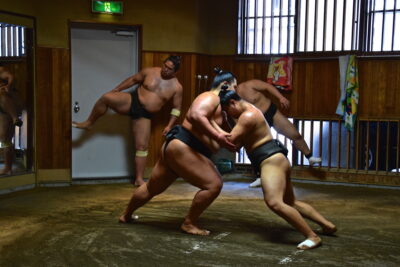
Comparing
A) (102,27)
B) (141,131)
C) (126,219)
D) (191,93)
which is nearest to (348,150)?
(191,93)

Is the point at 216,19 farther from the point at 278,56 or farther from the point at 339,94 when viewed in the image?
the point at 339,94

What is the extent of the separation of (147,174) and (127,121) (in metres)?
0.65

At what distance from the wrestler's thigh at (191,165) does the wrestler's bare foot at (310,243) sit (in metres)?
0.69

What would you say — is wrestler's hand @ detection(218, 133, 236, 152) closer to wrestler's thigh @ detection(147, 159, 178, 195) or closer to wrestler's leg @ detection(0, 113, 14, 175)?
wrestler's thigh @ detection(147, 159, 178, 195)

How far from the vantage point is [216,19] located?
260 inches

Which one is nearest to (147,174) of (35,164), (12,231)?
(35,164)

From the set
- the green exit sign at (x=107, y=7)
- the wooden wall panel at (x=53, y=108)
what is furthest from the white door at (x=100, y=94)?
the green exit sign at (x=107, y=7)

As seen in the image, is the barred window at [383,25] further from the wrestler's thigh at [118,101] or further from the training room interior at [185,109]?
the wrestler's thigh at [118,101]

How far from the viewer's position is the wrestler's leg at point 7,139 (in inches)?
212

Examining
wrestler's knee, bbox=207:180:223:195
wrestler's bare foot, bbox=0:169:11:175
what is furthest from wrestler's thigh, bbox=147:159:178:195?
wrestler's bare foot, bbox=0:169:11:175

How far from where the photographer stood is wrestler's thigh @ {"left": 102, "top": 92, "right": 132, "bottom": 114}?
5672 millimetres

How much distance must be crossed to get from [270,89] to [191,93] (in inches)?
36.0

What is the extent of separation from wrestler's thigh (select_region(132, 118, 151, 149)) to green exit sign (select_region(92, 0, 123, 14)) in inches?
47.7

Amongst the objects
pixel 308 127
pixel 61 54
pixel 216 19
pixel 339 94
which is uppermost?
pixel 216 19
